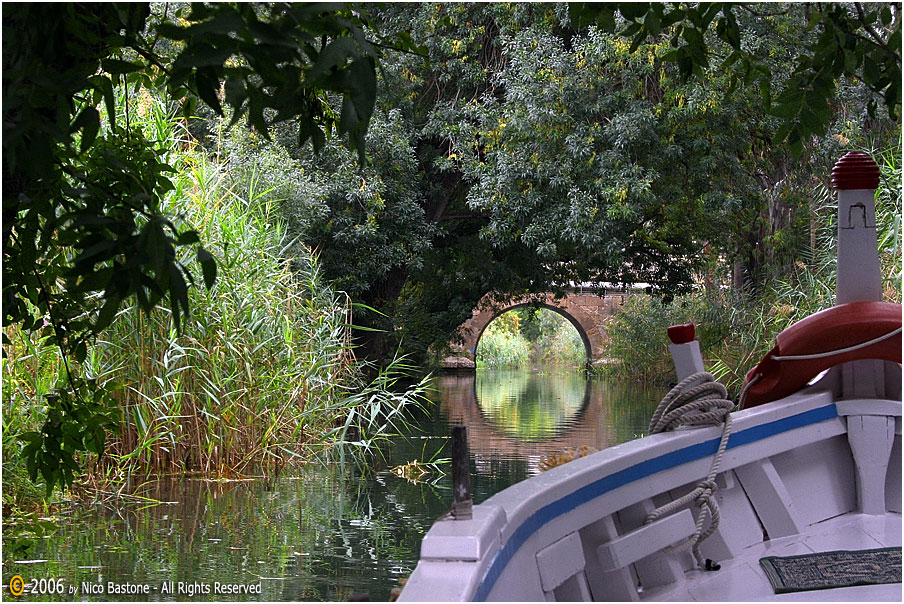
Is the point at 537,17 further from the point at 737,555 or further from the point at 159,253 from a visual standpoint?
the point at 159,253

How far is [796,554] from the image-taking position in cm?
271

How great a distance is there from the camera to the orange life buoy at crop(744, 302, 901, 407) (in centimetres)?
309

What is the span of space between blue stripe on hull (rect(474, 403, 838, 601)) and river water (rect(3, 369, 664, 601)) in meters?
1.96

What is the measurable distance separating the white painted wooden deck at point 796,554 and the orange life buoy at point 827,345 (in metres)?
0.47

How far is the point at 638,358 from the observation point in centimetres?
1767

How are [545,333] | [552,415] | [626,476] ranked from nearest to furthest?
[626,476] → [552,415] → [545,333]

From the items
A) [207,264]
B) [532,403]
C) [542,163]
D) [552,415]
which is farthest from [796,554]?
[532,403]

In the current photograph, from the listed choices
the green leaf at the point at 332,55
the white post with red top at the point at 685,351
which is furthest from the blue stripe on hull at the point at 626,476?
the green leaf at the point at 332,55

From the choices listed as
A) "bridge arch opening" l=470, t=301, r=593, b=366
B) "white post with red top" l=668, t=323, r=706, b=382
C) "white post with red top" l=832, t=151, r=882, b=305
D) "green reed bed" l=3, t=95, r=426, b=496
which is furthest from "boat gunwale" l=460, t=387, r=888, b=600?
"bridge arch opening" l=470, t=301, r=593, b=366

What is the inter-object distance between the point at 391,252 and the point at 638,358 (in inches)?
297

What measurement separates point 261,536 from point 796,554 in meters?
3.05

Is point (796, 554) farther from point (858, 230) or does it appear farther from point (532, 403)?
point (532, 403)

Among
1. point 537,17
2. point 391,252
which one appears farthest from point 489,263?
point 537,17

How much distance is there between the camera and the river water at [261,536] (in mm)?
4164
